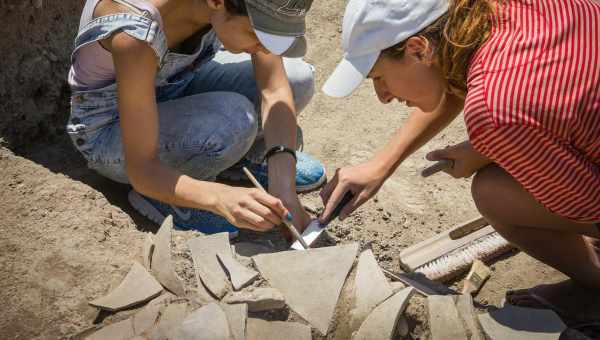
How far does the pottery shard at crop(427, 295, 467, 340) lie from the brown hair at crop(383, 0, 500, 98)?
70cm

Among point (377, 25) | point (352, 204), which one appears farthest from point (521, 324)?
point (377, 25)

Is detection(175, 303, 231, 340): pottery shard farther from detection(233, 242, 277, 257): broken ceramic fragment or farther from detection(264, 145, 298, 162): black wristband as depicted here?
detection(264, 145, 298, 162): black wristband

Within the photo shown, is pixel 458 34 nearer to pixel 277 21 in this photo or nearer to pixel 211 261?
pixel 277 21

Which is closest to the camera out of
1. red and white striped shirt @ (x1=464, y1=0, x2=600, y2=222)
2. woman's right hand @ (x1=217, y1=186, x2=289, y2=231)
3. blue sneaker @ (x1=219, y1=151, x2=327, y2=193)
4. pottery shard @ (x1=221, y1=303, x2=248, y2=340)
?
red and white striped shirt @ (x1=464, y1=0, x2=600, y2=222)

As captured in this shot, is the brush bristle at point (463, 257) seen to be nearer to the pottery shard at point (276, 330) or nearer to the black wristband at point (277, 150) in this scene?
the black wristband at point (277, 150)

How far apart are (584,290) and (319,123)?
5.62 feet

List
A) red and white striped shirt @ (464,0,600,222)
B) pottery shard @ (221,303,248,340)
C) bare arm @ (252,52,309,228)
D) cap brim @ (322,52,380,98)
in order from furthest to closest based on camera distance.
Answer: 1. bare arm @ (252,52,309,228)
2. cap brim @ (322,52,380,98)
3. pottery shard @ (221,303,248,340)
4. red and white striped shirt @ (464,0,600,222)

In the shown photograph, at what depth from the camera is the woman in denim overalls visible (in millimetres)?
2262

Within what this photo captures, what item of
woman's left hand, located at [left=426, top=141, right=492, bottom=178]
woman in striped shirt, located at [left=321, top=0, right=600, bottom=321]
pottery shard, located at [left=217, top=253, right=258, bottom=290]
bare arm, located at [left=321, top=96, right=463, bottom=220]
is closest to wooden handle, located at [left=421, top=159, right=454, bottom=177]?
woman's left hand, located at [left=426, top=141, right=492, bottom=178]

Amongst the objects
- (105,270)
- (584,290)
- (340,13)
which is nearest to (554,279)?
(584,290)

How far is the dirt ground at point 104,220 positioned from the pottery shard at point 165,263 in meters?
0.07

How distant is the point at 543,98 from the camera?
73.6 inches

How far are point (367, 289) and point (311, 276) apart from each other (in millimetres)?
182

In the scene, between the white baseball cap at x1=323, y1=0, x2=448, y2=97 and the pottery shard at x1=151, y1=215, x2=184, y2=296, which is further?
the pottery shard at x1=151, y1=215, x2=184, y2=296
